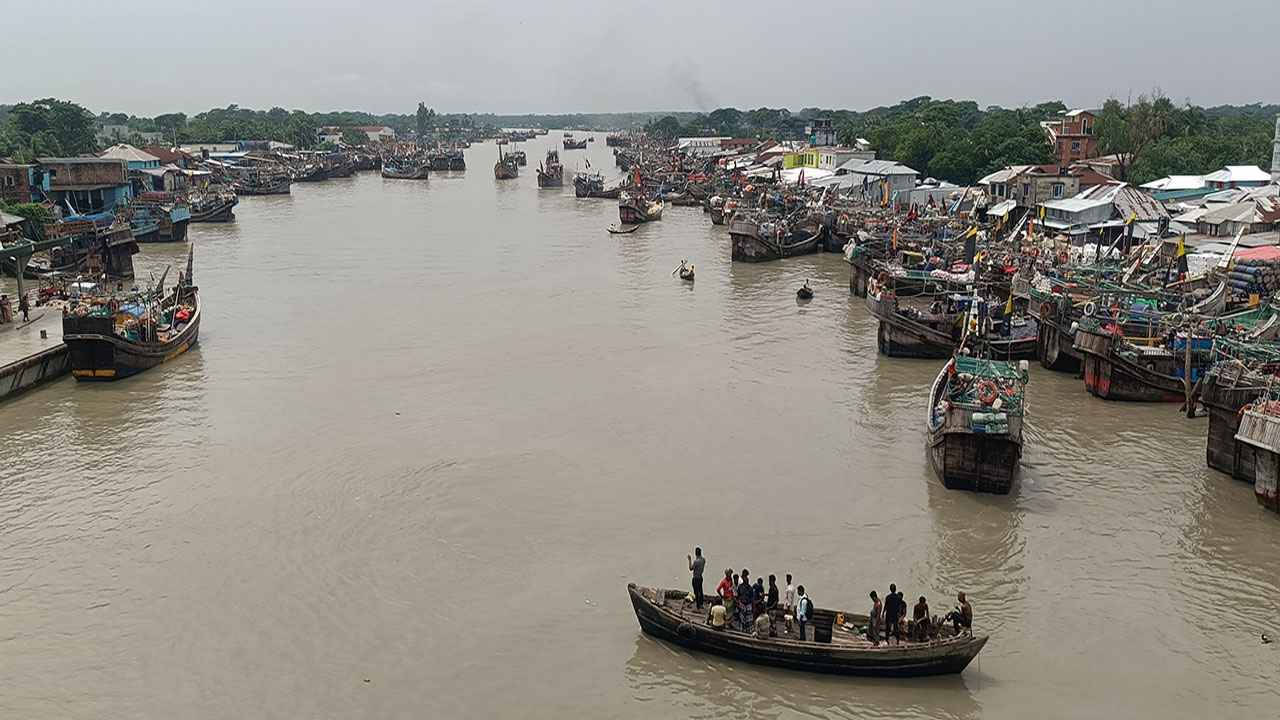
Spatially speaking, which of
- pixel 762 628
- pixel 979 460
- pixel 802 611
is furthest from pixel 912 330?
pixel 762 628

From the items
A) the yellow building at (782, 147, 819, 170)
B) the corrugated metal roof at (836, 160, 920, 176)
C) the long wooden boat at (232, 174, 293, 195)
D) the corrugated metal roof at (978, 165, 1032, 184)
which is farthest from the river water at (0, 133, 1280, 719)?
the long wooden boat at (232, 174, 293, 195)

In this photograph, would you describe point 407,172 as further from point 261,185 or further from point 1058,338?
point 1058,338

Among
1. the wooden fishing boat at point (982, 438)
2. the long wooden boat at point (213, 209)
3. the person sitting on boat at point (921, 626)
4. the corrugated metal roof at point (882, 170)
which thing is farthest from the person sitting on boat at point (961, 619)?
the long wooden boat at point (213, 209)

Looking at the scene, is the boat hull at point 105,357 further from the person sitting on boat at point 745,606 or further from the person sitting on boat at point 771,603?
the person sitting on boat at point 771,603

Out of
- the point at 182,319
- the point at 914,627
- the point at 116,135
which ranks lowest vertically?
the point at 914,627

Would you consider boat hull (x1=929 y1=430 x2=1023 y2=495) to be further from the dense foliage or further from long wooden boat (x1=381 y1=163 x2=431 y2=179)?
long wooden boat (x1=381 y1=163 x2=431 y2=179)

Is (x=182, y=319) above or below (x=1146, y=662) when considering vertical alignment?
above

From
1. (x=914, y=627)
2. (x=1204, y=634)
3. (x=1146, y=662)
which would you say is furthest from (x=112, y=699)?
(x=1204, y=634)

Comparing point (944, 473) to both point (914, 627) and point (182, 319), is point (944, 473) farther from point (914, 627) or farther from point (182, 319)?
point (182, 319)
